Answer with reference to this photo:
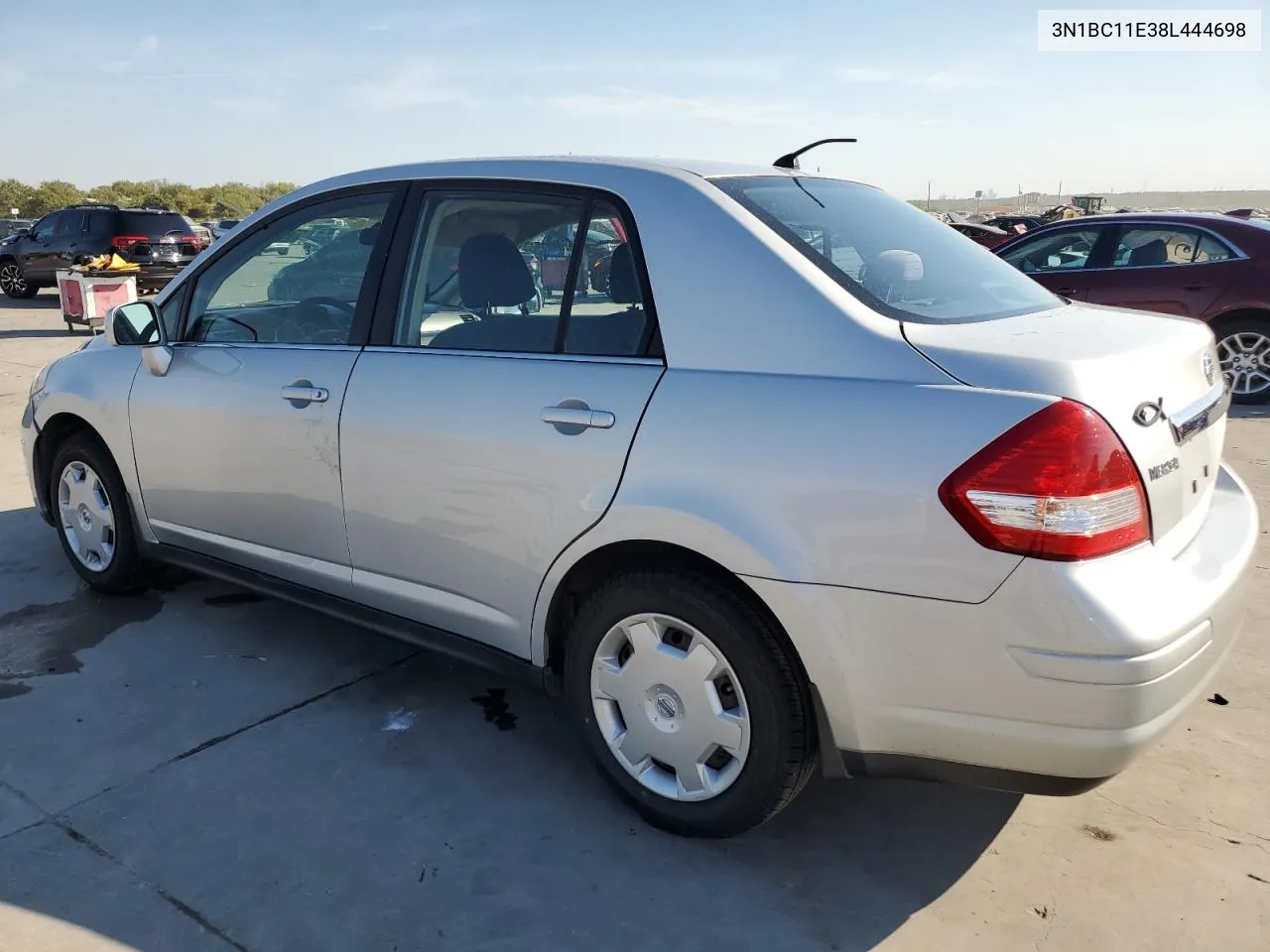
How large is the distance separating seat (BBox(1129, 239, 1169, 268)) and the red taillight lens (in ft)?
50.2

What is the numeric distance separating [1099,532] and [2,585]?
179 inches

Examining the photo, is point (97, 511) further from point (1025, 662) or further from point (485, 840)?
point (1025, 662)

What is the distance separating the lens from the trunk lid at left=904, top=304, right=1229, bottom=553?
Result: 2125 mm

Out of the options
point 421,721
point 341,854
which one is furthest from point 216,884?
point 421,721

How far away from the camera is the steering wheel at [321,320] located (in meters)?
3.33

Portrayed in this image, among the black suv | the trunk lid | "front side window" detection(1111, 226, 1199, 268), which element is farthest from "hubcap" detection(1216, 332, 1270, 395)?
the black suv

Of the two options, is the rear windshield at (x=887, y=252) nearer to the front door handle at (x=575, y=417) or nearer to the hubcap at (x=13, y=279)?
the front door handle at (x=575, y=417)

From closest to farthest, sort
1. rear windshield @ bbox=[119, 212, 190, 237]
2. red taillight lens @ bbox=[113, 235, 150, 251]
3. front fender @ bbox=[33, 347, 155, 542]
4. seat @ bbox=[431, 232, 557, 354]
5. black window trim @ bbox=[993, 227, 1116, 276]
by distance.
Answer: seat @ bbox=[431, 232, 557, 354] → front fender @ bbox=[33, 347, 155, 542] → black window trim @ bbox=[993, 227, 1116, 276] → red taillight lens @ bbox=[113, 235, 150, 251] → rear windshield @ bbox=[119, 212, 190, 237]

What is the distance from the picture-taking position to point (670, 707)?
8.59 ft

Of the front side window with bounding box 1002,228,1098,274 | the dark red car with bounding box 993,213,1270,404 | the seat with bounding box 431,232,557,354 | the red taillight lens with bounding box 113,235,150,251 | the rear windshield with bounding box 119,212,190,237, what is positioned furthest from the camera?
the rear windshield with bounding box 119,212,190,237

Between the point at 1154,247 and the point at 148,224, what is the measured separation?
1588 cm

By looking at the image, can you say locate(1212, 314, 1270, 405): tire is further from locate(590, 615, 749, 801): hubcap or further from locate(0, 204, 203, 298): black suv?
locate(0, 204, 203, 298): black suv

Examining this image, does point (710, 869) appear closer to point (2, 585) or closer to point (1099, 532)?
point (1099, 532)

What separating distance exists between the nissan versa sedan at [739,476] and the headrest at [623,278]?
0.01 m
